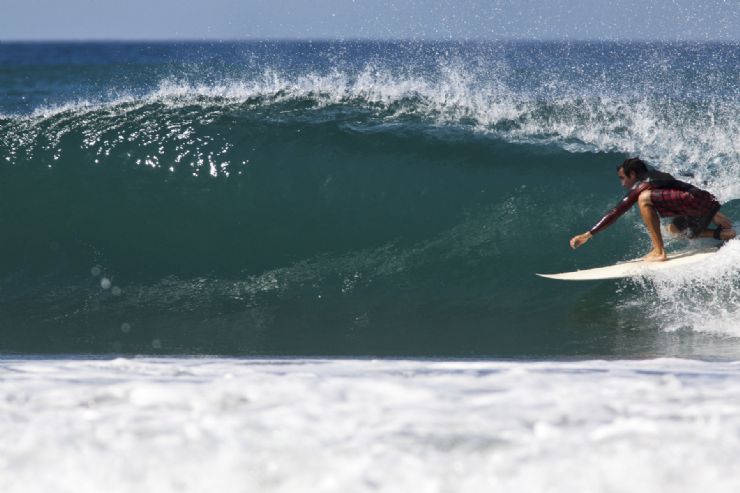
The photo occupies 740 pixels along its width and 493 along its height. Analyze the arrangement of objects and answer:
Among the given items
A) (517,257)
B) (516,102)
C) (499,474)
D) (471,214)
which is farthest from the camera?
(516,102)

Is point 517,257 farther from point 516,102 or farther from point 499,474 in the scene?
point 499,474

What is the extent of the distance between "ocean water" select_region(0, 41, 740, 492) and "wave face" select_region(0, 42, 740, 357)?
0.10 feet

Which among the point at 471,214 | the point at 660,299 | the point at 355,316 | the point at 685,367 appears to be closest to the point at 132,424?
the point at 685,367

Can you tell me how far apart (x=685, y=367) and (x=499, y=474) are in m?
1.53

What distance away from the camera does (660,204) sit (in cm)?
658

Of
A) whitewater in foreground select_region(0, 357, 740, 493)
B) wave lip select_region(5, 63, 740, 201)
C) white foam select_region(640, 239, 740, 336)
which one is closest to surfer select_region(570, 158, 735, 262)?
white foam select_region(640, 239, 740, 336)

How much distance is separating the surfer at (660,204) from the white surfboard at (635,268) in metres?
0.09

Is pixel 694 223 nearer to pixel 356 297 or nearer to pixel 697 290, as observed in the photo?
pixel 697 290

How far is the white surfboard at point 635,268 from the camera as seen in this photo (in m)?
6.45

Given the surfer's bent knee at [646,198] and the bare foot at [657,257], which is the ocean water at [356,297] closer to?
the bare foot at [657,257]

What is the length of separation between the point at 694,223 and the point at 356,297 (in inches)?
111

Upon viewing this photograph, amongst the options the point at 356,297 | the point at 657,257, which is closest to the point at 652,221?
the point at 657,257

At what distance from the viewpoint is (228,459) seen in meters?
2.27

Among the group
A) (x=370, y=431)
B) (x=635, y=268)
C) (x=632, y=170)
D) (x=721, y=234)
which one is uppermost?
(x=632, y=170)
